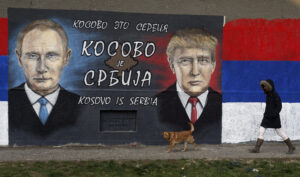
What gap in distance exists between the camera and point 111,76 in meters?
9.12

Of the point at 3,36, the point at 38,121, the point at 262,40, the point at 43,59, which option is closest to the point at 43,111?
the point at 38,121

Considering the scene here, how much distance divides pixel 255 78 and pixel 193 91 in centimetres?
157

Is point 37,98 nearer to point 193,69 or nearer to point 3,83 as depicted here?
point 3,83

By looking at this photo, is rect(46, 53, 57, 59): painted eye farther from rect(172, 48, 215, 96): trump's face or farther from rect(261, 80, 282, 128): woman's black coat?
rect(261, 80, 282, 128): woman's black coat

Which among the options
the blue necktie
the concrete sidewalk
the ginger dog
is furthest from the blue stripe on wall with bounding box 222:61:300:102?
the blue necktie

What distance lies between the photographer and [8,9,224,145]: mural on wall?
8852 mm

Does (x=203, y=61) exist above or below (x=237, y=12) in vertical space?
below

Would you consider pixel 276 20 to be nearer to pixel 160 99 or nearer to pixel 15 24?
pixel 160 99

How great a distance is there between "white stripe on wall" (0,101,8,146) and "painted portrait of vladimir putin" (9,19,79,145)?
90mm

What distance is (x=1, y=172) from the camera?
6312 millimetres

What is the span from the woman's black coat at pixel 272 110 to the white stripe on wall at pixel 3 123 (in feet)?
18.7

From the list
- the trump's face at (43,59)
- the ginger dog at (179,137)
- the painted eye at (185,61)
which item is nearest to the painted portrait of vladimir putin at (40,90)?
the trump's face at (43,59)

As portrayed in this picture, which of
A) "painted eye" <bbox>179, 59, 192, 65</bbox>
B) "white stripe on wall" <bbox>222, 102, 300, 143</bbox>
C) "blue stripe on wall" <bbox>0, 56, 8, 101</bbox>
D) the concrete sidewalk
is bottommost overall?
the concrete sidewalk

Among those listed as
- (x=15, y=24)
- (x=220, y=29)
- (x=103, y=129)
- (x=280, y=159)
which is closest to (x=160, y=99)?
(x=103, y=129)
